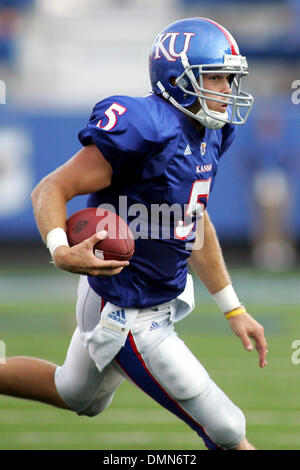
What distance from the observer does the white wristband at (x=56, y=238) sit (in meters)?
2.46

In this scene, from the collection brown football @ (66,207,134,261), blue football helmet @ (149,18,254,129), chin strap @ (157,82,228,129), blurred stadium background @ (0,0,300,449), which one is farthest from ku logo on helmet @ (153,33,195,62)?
blurred stadium background @ (0,0,300,449)

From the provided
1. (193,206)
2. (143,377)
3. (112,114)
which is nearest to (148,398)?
(143,377)

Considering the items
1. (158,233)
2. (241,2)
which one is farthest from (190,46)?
(241,2)

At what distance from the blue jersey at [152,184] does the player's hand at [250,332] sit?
9.8 inches

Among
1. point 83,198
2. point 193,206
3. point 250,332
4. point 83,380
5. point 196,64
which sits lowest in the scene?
point 83,198

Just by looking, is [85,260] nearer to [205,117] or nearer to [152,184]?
[152,184]

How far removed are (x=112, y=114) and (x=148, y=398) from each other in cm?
230

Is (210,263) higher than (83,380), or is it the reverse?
(210,263)

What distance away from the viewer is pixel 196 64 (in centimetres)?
276

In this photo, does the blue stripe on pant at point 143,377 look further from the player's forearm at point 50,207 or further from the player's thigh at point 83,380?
the player's forearm at point 50,207

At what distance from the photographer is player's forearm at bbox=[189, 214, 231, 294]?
3113 millimetres

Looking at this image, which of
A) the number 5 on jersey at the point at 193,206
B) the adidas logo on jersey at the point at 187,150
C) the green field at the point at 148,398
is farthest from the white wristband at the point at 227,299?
the green field at the point at 148,398

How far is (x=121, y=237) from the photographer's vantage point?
254cm

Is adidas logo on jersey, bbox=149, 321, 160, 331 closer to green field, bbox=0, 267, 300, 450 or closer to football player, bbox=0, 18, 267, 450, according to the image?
football player, bbox=0, 18, 267, 450
